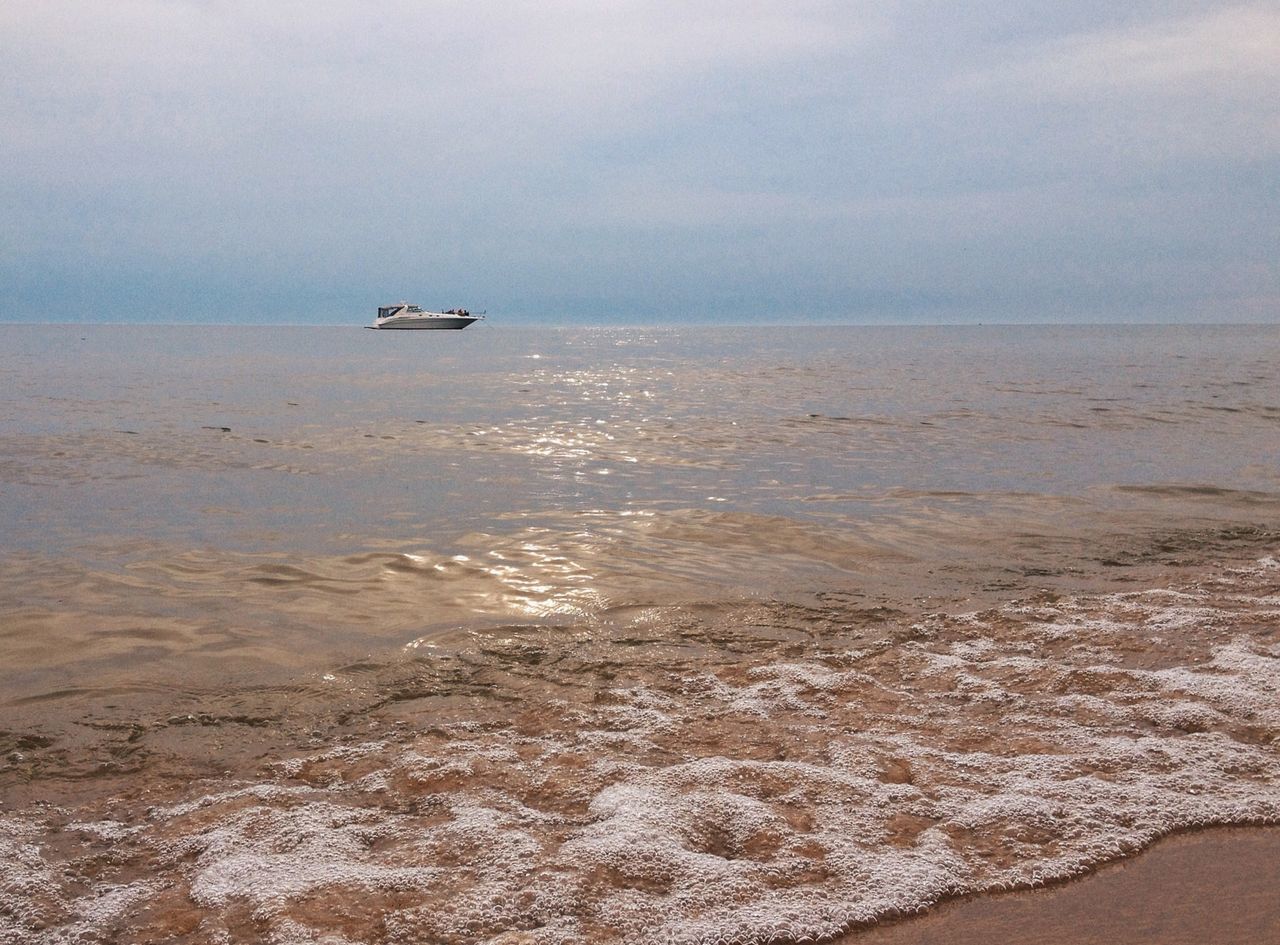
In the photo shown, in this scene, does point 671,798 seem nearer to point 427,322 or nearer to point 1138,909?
point 1138,909

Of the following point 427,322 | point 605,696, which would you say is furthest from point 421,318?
point 605,696

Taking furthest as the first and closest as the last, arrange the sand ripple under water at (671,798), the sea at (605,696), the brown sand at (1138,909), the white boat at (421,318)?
the white boat at (421,318), the sea at (605,696), the sand ripple under water at (671,798), the brown sand at (1138,909)

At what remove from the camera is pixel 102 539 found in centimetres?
1012

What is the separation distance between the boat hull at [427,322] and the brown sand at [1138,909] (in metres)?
126

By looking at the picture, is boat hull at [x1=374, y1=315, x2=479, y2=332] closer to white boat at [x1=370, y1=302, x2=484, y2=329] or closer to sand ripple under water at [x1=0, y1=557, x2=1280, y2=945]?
white boat at [x1=370, y1=302, x2=484, y2=329]

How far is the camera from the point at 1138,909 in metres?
3.36

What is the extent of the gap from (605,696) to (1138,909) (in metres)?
3.13

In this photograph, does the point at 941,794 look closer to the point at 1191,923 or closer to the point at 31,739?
the point at 1191,923

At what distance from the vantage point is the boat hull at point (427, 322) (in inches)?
4953

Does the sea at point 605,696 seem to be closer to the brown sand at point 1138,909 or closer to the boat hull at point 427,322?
the brown sand at point 1138,909

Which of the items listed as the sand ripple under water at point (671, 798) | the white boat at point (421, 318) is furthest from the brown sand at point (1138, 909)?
the white boat at point (421, 318)

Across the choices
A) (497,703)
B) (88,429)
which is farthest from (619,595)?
(88,429)

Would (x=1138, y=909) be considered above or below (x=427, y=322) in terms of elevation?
below

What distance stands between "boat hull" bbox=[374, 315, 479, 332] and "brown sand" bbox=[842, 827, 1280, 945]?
4969 inches
